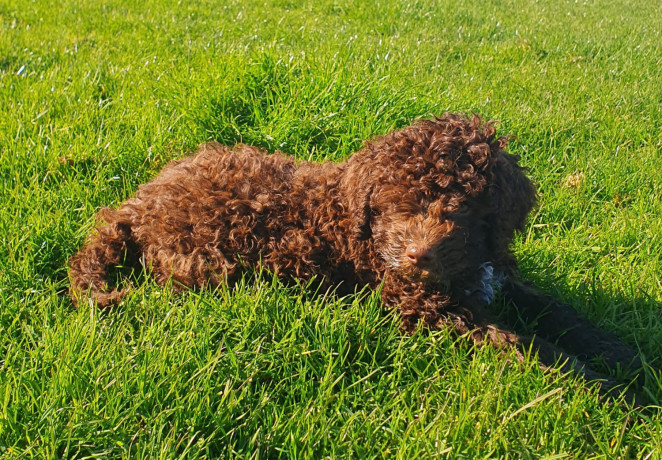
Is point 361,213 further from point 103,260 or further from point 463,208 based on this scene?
point 103,260

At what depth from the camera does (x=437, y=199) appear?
2693 millimetres

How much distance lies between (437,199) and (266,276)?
874mm

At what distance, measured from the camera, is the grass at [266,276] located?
2199mm

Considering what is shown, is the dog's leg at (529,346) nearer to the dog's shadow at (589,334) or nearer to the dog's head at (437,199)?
the dog's shadow at (589,334)

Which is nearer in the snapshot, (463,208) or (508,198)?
(463,208)

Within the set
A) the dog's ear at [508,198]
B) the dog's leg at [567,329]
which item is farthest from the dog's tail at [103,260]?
the dog's leg at [567,329]

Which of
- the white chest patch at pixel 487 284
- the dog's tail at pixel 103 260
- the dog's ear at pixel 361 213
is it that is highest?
the dog's ear at pixel 361 213

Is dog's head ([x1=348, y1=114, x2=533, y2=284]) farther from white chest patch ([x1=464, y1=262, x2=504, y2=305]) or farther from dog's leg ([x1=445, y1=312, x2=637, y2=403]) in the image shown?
dog's leg ([x1=445, y1=312, x2=637, y2=403])

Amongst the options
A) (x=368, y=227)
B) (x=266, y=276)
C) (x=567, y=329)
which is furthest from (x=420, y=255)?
(x=567, y=329)

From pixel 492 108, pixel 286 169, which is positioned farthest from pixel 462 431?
pixel 492 108

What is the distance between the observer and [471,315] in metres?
2.75

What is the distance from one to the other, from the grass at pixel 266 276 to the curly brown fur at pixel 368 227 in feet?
0.49

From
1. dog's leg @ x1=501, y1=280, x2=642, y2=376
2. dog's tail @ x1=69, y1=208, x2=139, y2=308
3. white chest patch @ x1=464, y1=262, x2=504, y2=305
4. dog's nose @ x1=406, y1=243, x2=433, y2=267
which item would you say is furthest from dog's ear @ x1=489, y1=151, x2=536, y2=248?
dog's tail @ x1=69, y1=208, x2=139, y2=308

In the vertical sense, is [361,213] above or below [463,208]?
below
